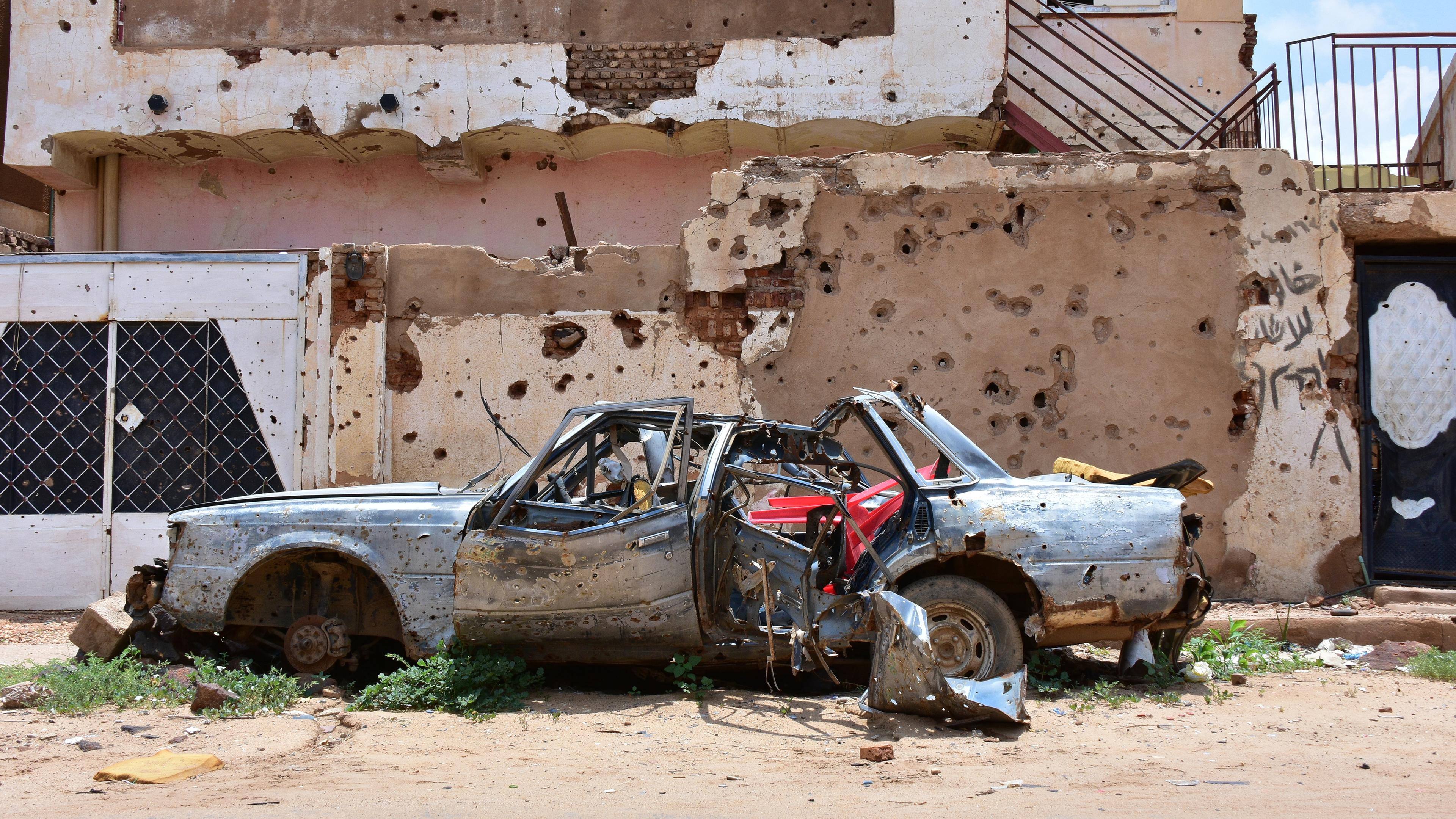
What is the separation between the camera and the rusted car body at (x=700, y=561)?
488 centimetres

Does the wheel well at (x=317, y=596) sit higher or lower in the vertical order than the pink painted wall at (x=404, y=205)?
lower

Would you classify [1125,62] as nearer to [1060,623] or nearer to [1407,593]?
[1407,593]

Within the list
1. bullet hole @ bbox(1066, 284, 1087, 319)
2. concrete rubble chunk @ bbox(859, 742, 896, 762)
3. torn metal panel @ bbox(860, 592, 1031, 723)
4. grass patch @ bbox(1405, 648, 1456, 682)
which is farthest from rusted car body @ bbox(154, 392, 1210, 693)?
bullet hole @ bbox(1066, 284, 1087, 319)

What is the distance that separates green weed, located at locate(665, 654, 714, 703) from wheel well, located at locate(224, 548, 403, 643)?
1.40 meters

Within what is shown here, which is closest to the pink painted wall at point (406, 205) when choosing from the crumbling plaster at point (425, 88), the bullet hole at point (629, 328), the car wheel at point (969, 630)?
the crumbling plaster at point (425, 88)

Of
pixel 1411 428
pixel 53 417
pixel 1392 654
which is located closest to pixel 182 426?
pixel 53 417

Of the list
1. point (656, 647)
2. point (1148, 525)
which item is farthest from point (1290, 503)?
point (656, 647)

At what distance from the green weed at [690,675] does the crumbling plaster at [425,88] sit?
7.31m

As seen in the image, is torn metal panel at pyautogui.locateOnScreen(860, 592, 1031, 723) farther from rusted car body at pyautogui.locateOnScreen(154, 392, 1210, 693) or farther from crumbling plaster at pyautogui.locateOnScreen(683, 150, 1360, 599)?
crumbling plaster at pyautogui.locateOnScreen(683, 150, 1360, 599)

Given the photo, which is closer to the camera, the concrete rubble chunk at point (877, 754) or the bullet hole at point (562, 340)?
the concrete rubble chunk at point (877, 754)

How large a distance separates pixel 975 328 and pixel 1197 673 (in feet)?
10.0

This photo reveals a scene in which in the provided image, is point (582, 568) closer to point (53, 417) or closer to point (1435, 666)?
point (1435, 666)

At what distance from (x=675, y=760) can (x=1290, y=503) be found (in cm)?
539

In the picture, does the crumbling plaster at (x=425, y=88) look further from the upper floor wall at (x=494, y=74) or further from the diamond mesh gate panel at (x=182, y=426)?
the diamond mesh gate panel at (x=182, y=426)
